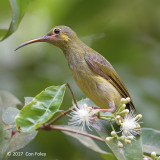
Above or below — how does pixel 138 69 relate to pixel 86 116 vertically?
below

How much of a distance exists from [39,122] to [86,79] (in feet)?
4.13

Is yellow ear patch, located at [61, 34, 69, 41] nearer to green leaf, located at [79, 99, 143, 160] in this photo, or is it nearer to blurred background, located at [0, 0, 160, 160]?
blurred background, located at [0, 0, 160, 160]

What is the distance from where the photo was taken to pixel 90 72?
12.6ft

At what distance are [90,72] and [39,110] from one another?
1256 mm

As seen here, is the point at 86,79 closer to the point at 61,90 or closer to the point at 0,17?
the point at 61,90

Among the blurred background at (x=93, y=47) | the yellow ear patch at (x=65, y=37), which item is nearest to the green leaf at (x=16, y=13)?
the yellow ear patch at (x=65, y=37)

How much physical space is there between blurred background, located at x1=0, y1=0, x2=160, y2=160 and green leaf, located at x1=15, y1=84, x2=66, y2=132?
5.61 feet

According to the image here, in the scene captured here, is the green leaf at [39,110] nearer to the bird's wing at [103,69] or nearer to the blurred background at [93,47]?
the bird's wing at [103,69]

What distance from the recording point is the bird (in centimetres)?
378

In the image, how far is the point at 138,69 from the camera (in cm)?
581

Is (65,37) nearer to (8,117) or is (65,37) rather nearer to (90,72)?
(90,72)

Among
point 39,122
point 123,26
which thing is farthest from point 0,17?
point 39,122

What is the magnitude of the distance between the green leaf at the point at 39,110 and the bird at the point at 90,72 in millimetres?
879

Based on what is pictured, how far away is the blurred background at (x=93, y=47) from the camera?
4.89 metres
